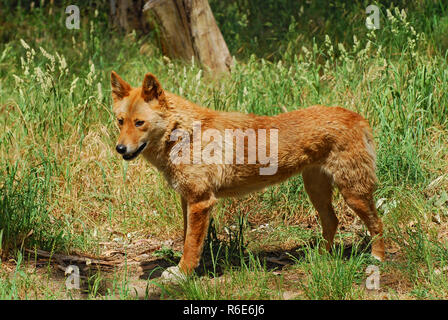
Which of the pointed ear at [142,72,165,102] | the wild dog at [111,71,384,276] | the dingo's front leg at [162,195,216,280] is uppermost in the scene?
the pointed ear at [142,72,165,102]

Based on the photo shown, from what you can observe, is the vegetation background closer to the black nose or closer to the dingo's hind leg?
the dingo's hind leg

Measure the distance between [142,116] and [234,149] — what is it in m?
0.84

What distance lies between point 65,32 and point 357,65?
183 inches

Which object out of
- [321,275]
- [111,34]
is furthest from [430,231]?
[111,34]

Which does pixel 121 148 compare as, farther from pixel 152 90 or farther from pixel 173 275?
pixel 173 275

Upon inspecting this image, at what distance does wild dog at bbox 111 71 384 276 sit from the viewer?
4684 millimetres

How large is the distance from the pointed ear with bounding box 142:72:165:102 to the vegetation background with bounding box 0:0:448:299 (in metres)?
1.33

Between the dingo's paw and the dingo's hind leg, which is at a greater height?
the dingo's hind leg

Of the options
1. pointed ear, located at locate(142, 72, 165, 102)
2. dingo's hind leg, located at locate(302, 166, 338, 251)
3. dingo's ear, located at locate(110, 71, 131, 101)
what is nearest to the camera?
pointed ear, located at locate(142, 72, 165, 102)

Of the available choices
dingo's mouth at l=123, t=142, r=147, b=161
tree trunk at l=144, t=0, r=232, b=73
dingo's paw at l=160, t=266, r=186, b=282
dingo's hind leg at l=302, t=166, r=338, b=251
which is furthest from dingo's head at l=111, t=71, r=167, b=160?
tree trunk at l=144, t=0, r=232, b=73

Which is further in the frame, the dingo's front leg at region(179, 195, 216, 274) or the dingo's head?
the dingo's front leg at region(179, 195, 216, 274)

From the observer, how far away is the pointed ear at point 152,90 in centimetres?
464

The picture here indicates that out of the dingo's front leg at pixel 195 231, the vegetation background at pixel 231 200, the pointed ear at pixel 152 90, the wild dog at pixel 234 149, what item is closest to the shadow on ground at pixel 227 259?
the vegetation background at pixel 231 200

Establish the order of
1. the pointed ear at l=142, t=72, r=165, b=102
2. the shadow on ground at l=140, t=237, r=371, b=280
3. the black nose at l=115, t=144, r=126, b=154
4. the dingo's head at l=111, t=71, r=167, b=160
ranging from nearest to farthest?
the black nose at l=115, t=144, r=126, b=154 → the dingo's head at l=111, t=71, r=167, b=160 → the pointed ear at l=142, t=72, r=165, b=102 → the shadow on ground at l=140, t=237, r=371, b=280
